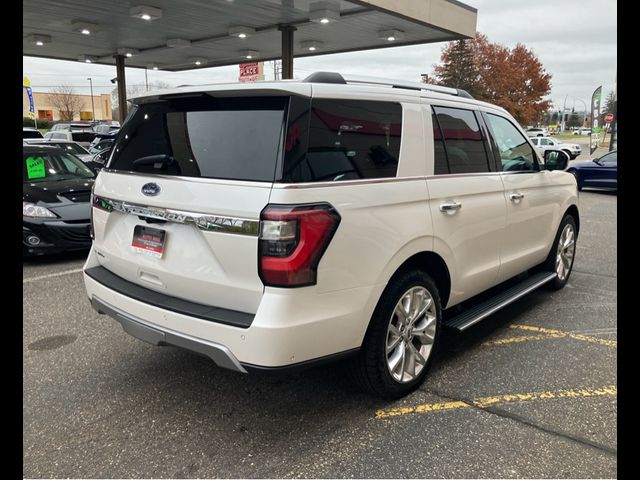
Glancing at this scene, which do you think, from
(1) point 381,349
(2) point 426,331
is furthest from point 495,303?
(1) point 381,349

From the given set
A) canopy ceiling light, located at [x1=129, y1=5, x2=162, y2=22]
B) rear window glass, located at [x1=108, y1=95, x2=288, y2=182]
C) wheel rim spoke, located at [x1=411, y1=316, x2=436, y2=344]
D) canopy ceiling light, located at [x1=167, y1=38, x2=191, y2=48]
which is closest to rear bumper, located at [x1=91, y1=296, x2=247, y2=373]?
rear window glass, located at [x1=108, y1=95, x2=288, y2=182]

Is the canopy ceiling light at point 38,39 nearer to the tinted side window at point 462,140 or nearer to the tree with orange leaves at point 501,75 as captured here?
the tinted side window at point 462,140

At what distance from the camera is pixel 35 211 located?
22.6 ft

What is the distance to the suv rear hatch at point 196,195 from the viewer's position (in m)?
2.68

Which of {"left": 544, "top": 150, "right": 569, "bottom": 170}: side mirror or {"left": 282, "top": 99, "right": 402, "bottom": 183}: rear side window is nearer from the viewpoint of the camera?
{"left": 282, "top": 99, "right": 402, "bottom": 183}: rear side window

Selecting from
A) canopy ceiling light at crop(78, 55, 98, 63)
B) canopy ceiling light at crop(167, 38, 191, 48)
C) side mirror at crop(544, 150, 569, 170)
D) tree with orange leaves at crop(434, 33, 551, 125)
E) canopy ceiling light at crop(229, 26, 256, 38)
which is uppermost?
tree with orange leaves at crop(434, 33, 551, 125)

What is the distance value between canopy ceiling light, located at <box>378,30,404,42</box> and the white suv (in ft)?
43.1

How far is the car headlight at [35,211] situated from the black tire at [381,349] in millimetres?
5425

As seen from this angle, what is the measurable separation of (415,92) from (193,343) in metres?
2.20

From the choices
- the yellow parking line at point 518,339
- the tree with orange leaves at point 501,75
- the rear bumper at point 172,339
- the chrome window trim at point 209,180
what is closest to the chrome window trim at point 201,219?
the chrome window trim at point 209,180

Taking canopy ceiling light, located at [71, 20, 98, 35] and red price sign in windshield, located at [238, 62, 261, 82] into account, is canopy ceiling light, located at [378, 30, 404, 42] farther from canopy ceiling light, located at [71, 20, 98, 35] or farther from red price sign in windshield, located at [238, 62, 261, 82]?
red price sign in windshield, located at [238, 62, 261, 82]

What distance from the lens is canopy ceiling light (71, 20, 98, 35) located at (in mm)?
15312
